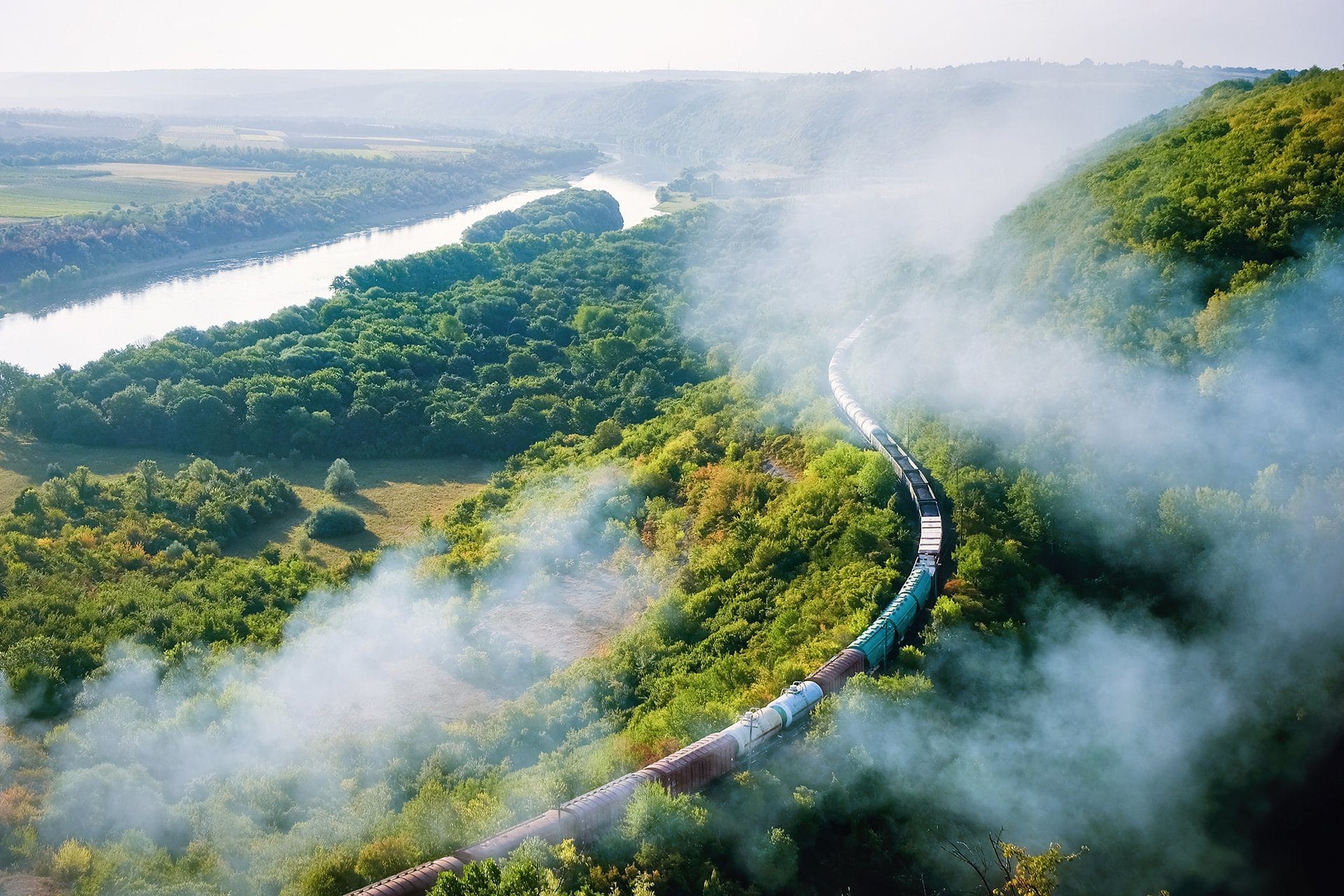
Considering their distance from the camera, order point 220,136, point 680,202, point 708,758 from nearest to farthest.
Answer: point 708,758 < point 680,202 < point 220,136

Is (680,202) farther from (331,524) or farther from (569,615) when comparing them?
(569,615)

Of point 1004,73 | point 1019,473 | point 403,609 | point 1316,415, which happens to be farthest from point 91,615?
point 1004,73

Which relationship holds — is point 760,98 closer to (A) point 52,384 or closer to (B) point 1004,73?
(B) point 1004,73

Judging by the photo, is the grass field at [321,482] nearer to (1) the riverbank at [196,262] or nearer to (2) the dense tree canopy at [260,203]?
(1) the riverbank at [196,262]

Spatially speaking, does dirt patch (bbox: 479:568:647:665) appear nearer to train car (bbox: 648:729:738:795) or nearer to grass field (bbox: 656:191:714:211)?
train car (bbox: 648:729:738:795)

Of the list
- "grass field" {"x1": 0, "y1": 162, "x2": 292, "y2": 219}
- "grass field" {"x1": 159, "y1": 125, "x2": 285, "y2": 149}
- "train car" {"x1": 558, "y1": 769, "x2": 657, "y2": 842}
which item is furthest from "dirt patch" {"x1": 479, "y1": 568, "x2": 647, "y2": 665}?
"grass field" {"x1": 159, "y1": 125, "x2": 285, "y2": 149}

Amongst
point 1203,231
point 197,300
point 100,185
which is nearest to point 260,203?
point 100,185
